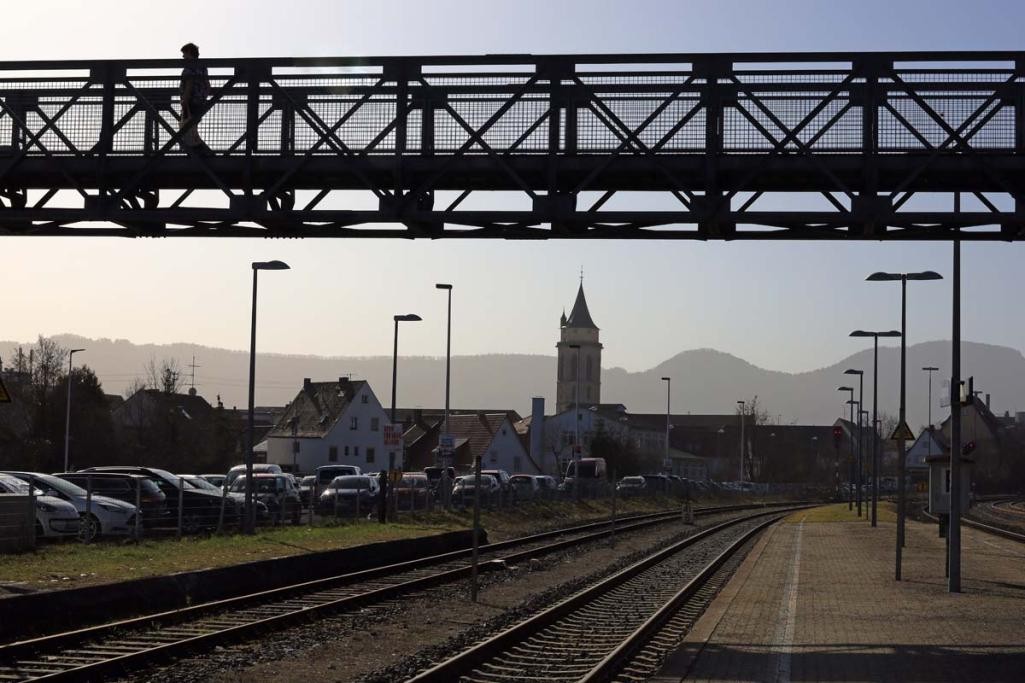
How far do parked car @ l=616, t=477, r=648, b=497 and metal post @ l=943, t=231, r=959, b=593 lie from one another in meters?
52.0

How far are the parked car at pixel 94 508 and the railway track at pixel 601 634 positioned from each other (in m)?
10.4

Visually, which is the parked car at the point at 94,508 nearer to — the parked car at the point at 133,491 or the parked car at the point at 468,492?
the parked car at the point at 133,491

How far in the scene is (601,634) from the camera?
18.2m

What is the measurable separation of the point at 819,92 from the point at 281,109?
7761mm

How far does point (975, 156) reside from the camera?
1900 centimetres

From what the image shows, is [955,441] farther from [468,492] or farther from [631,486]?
[631,486]

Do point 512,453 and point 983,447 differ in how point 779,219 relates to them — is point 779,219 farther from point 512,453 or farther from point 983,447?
point 983,447

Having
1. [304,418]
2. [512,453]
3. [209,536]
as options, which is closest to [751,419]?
[512,453]

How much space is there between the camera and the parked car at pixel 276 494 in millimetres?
38219

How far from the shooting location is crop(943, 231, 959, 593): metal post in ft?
75.6

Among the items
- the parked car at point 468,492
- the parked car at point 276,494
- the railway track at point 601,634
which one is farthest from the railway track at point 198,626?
the parked car at point 468,492

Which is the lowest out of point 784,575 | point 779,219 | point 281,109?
point 784,575

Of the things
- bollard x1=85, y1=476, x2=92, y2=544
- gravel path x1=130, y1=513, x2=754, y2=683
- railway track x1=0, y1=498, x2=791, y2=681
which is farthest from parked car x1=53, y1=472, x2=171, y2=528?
gravel path x1=130, y1=513, x2=754, y2=683

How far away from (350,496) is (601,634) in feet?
91.8
